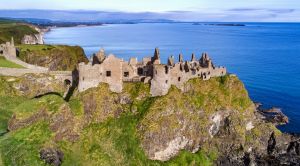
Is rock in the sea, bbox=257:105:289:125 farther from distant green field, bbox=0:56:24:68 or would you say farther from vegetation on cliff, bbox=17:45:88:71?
distant green field, bbox=0:56:24:68

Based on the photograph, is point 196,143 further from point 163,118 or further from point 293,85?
point 293,85

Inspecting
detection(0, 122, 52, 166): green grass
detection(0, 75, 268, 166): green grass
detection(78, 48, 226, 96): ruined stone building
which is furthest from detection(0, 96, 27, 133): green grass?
detection(78, 48, 226, 96): ruined stone building

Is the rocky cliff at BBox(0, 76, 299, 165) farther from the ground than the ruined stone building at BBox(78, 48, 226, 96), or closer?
closer

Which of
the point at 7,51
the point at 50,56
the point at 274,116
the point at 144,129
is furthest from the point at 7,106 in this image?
the point at 274,116

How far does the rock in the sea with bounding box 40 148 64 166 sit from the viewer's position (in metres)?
63.6

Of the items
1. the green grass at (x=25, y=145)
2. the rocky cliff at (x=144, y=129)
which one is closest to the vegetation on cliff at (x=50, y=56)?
the rocky cliff at (x=144, y=129)

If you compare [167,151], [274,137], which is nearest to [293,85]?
[274,137]

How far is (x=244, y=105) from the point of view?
87.4m

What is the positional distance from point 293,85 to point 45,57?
89212 millimetres

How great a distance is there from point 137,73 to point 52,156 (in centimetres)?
2512

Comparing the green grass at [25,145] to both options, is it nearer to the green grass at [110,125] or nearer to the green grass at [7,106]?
the green grass at [110,125]

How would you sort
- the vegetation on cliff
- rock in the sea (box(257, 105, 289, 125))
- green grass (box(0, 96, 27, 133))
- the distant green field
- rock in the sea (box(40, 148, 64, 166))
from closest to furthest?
1. rock in the sea (box(40, 148, 64, 166))
2. green grass (box(0, 96, 27, 133))
3. the distant green field
4. rock in the sea (box(257, 105, 289, 125))
5. the vegetation on cliff

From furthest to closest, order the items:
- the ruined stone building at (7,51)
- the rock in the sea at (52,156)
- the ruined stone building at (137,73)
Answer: the ruined stone building at (7,51), the ruined stone building at (137,73), the rock in the sea at (52,156)

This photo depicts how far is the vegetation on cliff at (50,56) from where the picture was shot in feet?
360
